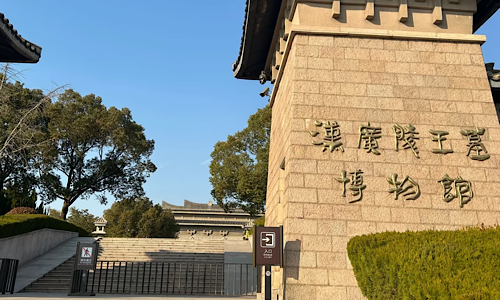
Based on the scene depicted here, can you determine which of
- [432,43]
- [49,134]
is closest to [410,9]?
[432,43]

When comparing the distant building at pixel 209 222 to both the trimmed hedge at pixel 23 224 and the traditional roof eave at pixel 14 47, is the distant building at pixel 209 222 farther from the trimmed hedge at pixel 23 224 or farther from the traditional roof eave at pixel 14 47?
the traditional roof eave at pixel 14 47

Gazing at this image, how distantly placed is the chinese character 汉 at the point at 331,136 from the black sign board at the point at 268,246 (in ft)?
5.61

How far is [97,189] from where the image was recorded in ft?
81.5

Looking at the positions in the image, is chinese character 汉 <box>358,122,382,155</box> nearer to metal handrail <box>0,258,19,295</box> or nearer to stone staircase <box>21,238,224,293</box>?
stone staircase <box>21,238,224,293</box>

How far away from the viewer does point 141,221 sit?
2756 centimetres

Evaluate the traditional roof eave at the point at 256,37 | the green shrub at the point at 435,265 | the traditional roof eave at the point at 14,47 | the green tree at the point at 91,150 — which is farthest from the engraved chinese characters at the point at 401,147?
the green tree at the point at 91,150

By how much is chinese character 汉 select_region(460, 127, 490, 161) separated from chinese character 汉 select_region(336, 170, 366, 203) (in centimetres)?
205

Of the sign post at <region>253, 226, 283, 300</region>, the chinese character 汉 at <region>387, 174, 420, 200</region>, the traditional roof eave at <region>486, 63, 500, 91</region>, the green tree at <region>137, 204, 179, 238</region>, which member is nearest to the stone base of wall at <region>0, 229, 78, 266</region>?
the sign post at <region>253, 226, 283, 300</region>

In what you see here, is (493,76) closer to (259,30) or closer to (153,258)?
(259,30)

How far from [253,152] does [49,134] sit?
1198 centimetres

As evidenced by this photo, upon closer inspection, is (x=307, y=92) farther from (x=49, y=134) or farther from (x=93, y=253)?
(x=49, y=134)

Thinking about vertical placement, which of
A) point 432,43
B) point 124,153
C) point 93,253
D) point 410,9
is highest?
point 124,153

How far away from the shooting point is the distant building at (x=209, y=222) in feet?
114

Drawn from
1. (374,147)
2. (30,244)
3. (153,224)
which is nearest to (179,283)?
(374,147)
